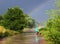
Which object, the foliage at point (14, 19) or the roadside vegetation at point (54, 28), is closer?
the roadside vegetation at point (54, 28)

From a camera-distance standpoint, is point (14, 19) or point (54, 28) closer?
point (54, 28)

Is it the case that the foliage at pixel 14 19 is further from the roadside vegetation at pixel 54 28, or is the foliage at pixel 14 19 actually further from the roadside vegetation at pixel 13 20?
the roadside vegetation at pixel 54 28

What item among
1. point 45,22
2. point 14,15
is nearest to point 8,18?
point 14,15

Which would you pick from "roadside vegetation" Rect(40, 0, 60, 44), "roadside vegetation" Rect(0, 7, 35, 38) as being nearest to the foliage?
"roadside vegetation" Rect(0, 7, 35, 38)

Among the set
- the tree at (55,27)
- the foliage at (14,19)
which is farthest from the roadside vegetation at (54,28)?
the foliage at (14,19)

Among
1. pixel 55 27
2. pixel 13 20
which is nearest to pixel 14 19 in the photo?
pixel 13 20

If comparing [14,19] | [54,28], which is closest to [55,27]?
[54,28]

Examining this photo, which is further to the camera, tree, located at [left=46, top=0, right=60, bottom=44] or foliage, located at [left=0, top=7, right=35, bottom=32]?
foliage, located at [left=0, top=7, right=35, bottom=32]

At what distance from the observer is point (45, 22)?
12.4 metres

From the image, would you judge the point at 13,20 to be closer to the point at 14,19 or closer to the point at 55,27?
the point at 14,19

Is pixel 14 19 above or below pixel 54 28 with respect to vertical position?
above

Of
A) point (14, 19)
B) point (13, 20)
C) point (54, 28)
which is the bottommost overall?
point (54, 28)

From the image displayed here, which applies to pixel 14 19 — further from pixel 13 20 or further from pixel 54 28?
pixel 54 28

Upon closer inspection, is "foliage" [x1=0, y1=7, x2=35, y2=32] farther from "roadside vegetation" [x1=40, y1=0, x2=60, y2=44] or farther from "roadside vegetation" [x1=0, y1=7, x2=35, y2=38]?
"roadside vegetation" [x1=40, y1=0, x2=60, y2=44]
